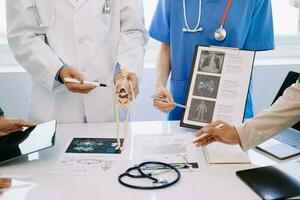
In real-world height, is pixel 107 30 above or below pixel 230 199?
above

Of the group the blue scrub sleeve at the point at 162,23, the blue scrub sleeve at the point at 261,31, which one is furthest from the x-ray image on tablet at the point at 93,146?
the blue scrub sleeve at the point at 261,31

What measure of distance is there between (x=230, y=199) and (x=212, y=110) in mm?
510

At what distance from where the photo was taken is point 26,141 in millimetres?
1245

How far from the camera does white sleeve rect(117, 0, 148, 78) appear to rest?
150 cm

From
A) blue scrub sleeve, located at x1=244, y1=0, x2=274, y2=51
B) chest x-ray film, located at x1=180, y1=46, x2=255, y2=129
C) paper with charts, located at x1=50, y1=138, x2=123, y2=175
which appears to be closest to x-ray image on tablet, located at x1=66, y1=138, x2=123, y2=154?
paper with charts, located at x1=50, y1=138, x2=123, y2=175

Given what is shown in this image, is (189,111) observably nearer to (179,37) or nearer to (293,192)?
(179,37)

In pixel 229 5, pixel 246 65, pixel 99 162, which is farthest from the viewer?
pixel 229 5

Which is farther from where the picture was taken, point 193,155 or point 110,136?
point 110,136

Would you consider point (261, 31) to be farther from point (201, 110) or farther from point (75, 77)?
point (75, 77)

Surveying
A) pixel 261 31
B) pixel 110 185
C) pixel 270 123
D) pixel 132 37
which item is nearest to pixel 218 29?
pixel 261 31

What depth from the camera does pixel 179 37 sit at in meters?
1.62

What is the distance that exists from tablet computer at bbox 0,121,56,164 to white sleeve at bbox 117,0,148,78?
396mm

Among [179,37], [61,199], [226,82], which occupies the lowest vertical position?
[61,199]

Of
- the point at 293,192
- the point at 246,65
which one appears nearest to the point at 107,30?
the point at 246,65
